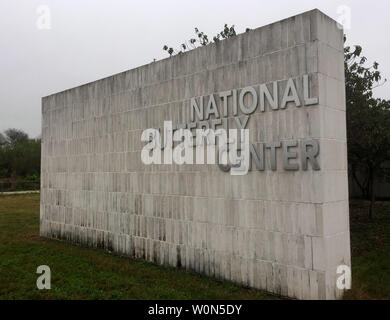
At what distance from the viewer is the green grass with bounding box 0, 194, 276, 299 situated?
5.42 metres

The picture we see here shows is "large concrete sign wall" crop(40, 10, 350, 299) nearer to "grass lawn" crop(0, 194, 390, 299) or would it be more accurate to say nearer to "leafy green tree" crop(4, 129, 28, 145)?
"grass lawn" crop(0, 194, 390, 299)

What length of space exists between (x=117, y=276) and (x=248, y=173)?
9.43ft

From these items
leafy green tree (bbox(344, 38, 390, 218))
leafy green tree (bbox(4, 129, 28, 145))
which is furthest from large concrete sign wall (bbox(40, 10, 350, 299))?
leafy green tree (bbox(4, 129, 28, 145))

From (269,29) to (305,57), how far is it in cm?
83

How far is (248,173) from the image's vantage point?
18.6 ft

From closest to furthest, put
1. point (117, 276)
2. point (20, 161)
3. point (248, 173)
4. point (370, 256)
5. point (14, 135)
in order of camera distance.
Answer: point (248, 173)
point (117, 276)
point (370, 256)
point (20, 161)
point (14, 135)

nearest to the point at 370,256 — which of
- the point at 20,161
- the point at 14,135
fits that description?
the point at 20,161

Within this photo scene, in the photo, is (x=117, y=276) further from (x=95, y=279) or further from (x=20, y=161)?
(x=20, y=161)

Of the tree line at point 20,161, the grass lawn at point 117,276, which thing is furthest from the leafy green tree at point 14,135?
the grass lawn at point 117,276

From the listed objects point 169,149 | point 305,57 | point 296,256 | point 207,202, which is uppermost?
point 305,57

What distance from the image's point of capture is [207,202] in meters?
6.23

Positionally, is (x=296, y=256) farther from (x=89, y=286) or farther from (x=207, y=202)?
(x=89, y=286)
